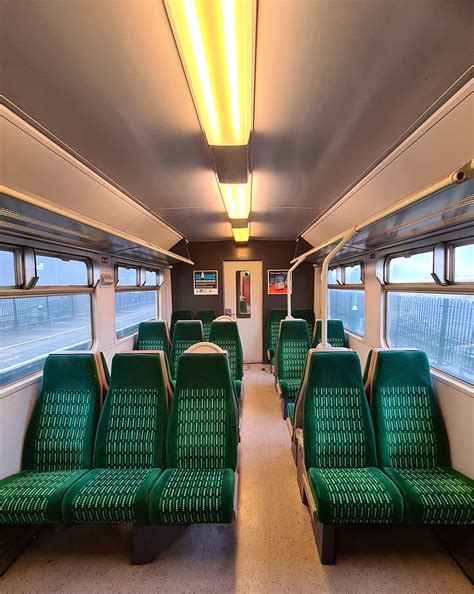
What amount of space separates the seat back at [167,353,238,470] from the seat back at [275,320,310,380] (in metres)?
2.14

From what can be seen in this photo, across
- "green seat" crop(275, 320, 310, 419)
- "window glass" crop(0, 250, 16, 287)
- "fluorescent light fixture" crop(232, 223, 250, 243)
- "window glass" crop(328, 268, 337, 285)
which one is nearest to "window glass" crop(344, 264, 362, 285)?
"window glass" crop(328, 268, 337, 285)

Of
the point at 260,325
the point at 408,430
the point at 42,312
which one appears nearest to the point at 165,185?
the point at 42,312

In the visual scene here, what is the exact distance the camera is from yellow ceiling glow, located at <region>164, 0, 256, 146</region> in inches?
34.1

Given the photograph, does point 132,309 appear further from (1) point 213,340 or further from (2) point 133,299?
(1) point 213,340

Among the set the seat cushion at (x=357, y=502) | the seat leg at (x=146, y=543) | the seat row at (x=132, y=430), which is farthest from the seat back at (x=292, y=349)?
the seat leg at (x=146, y=543)

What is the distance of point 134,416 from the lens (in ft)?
7.24

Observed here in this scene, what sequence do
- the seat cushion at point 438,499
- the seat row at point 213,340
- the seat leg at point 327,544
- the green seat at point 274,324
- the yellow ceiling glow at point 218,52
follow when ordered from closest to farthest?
the yellow ceiling glow at point 218,52
the seat cushion at point 438,499
the seat leg at point 327,544
the seat row at point 213,340
the green seat at point 274,324

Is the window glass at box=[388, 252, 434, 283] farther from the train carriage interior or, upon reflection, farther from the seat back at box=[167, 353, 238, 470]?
the seat back at box=[167, 353, 238, 470]

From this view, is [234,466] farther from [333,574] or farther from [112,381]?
[112,381]

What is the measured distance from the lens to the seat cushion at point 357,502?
1661mm

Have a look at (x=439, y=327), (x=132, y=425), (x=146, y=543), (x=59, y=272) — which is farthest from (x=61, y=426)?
(x=439, y=327)

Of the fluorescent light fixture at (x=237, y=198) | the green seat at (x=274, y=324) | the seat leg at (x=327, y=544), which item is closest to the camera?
the seat leg at (x=327, y=544)

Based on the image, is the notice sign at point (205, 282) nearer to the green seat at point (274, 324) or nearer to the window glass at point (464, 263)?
the green seat at point (274, 324)

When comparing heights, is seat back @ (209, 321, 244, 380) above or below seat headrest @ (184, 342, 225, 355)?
below
